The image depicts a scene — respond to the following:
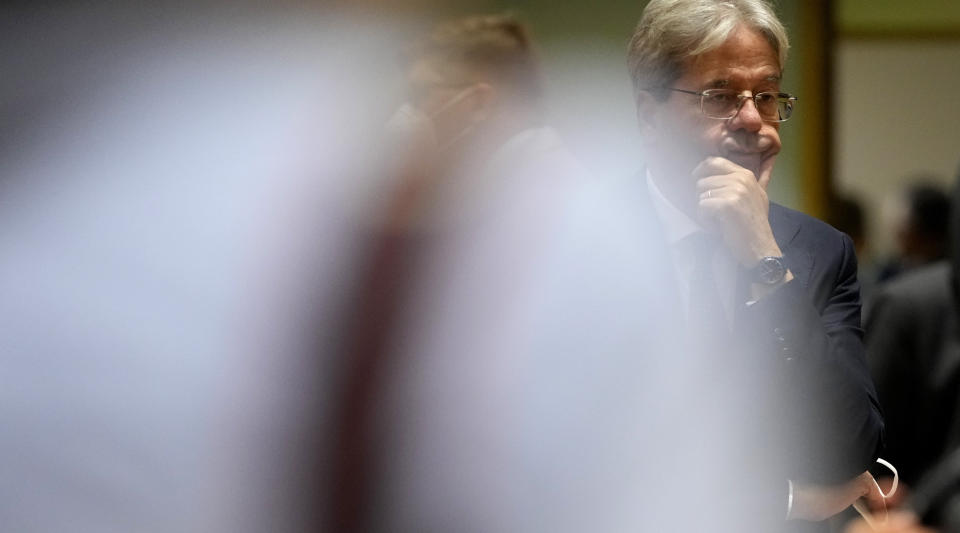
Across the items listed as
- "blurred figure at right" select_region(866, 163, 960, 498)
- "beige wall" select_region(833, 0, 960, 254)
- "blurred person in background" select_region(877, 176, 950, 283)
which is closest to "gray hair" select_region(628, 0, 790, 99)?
"beige wall" select_region(833, 0, 960, 254)

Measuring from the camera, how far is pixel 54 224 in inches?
44.6

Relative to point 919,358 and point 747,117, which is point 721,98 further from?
point 919,358

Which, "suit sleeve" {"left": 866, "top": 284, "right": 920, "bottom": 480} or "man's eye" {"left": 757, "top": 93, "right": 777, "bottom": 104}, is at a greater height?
"man's eye" {"left": 757, "top": 93, "right": 777, "bottom": 104}

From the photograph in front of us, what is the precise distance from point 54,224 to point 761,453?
0.66m

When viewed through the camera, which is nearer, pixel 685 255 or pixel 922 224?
pixel 685 255

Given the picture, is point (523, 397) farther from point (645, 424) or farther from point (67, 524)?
point (67, 524)

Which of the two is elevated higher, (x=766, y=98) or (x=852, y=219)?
(x=766, y=98)

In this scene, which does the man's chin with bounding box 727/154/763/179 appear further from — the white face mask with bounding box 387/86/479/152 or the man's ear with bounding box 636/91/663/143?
the white face mask with bounding box 387/86/479/152

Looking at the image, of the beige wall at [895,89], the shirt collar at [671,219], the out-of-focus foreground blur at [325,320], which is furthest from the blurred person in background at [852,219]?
the shirt collar at [671,219]

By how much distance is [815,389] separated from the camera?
2.99ft

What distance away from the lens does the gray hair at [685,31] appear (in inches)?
36.3

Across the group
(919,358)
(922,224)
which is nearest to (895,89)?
(919,358)

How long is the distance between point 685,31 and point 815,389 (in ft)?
0.94

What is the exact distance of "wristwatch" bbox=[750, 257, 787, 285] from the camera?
0.91 m
